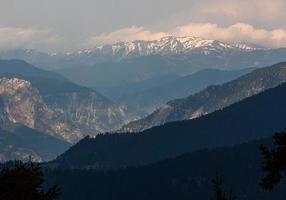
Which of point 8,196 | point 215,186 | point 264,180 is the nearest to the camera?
point 264,180

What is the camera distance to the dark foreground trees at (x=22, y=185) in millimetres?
53156

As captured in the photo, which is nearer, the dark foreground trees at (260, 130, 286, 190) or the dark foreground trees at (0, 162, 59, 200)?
the dark foreground trees at (260, 130, 286, 190)

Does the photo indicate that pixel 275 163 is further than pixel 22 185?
No

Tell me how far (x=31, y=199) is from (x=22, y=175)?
180cm

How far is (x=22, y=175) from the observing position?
54219 mm

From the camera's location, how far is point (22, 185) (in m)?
53.5

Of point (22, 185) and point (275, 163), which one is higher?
point (275, 163)

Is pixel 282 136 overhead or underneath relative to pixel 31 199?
overhead

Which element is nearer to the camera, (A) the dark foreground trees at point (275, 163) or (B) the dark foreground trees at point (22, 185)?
(A) the dark foreground trees at point (275, 163)

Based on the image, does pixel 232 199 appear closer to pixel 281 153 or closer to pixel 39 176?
pixel 281 153

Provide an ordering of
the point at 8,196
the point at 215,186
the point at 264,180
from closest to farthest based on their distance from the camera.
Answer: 1. the point at 264,180
2. the point at 215,186
3. the point at 8,196

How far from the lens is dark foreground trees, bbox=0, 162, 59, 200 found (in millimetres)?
53156

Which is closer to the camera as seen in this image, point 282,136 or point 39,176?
point 282,136

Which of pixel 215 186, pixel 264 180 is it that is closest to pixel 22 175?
pixel 215 186
